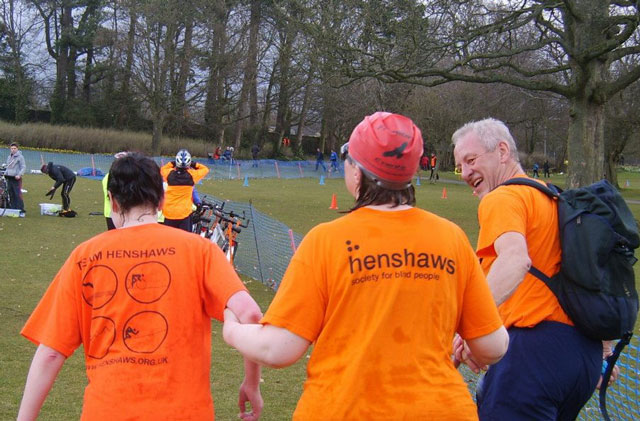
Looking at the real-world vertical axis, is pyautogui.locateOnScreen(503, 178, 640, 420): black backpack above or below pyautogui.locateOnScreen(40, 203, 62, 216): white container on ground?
above

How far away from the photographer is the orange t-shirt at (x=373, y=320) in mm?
2156

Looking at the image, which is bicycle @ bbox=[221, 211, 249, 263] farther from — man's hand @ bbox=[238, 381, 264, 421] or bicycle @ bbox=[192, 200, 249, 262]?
man's hand @ bbox=[238, 381, 264, 421]

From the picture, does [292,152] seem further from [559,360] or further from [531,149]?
[559,360]

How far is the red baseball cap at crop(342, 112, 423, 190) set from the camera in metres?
2.27

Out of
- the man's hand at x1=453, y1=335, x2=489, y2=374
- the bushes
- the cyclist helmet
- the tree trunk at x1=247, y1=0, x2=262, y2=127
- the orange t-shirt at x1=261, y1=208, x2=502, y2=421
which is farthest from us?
the tree trunk at x1=247, y1=0, x2=262, y2=127

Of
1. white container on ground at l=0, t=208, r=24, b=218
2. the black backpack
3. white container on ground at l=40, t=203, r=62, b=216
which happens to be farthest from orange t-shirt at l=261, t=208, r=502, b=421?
white container on ground at l=40, t=203, r=62, b=216

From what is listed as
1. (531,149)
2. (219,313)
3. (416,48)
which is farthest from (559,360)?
(531,149)

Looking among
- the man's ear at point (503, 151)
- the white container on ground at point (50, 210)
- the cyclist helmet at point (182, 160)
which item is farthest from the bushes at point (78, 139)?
the man's ear at point (503, 151)

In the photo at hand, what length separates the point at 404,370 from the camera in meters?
2.17

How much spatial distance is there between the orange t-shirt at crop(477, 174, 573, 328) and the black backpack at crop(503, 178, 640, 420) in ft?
0.12

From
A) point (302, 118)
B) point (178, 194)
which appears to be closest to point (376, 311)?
point (178, 194)

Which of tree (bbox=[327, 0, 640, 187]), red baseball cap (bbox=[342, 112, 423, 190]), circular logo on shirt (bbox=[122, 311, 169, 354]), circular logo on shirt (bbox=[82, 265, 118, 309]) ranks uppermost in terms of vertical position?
tree (bbox=[327, 0, 640, 187])

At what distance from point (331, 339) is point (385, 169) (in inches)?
21.6

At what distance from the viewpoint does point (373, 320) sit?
2.18m
